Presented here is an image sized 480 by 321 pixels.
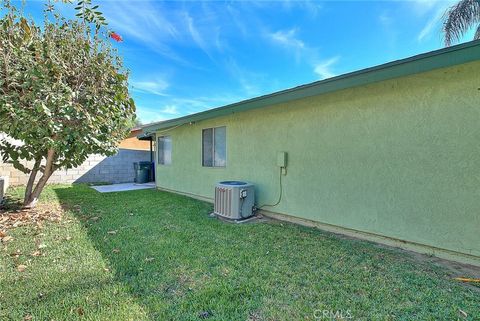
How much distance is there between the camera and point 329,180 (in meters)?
4.67

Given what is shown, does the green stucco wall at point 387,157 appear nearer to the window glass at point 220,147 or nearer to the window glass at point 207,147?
the window glass at point 220,147

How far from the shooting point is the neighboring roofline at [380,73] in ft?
9.35

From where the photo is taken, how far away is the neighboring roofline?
2850mm

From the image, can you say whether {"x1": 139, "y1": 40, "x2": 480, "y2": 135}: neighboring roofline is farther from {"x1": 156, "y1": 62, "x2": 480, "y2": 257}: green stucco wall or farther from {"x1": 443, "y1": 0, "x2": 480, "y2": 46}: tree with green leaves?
{"x1": 443, "y1": 0, "x2": 480, "y2": 46}: tree with green leaves

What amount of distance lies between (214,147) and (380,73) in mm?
4715

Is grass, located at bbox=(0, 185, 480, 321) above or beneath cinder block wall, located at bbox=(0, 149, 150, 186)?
beneath

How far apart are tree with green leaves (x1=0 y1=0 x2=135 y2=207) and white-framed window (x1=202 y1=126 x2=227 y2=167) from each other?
2445mm

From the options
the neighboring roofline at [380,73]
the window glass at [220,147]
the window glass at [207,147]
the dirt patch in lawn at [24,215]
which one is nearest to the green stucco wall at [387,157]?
the neighboring roofline at [380,73]

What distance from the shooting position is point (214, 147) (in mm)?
7352

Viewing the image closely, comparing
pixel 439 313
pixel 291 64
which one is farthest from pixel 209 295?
pixel 291 64

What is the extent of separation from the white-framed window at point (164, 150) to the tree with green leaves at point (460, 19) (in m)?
10.8

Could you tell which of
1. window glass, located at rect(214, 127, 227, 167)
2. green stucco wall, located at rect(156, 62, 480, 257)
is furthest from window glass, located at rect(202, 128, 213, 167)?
green stucco wall, located at rect(156, 62, 480, 257)

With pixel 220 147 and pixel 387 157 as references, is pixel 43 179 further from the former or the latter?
pixel 387 157

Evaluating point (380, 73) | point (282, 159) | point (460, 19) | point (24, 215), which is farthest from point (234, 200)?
point (460, 19)
